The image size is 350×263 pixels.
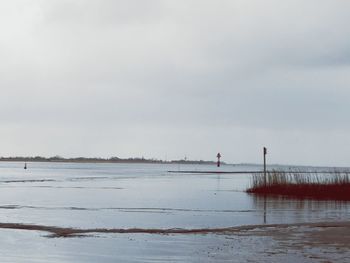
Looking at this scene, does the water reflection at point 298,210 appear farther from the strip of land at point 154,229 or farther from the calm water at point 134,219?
the strip of land at point 154,229

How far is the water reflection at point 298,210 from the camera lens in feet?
84.5

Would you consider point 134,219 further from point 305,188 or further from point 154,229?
point 305,188

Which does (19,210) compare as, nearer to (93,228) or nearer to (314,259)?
(93,228)

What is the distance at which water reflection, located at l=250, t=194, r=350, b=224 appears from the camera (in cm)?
2575

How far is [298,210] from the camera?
3030 centimetres

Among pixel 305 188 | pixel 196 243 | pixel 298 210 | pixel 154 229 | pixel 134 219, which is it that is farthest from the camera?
pixel 305 188

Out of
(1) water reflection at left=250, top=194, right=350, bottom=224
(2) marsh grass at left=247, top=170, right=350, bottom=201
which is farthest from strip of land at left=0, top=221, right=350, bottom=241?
(2) marsh grass at left=247, top=170, right=350, bottom=201

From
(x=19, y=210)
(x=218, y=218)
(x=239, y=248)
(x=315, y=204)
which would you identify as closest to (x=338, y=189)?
(x=315, y=204)

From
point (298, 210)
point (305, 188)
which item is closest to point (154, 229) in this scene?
point (298, 210)

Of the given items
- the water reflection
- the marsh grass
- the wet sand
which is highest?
the marsh grass

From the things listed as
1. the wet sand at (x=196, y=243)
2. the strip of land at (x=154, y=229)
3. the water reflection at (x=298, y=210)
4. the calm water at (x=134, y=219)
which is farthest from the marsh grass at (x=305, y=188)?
the wet sand at (x=196, y=243)

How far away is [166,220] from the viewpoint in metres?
25.3

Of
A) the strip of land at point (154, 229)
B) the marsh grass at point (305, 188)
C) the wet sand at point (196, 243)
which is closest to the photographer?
the wet sand at point (196, 243)

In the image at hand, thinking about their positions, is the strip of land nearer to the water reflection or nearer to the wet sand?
the wet sand
